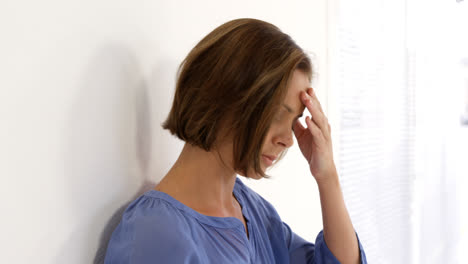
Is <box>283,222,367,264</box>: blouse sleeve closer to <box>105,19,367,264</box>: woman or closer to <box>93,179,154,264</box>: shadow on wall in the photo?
<box>105,19,367,264</box>: woman

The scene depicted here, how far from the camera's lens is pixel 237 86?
633mm

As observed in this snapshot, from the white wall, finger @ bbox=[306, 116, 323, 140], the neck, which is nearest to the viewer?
the white wall

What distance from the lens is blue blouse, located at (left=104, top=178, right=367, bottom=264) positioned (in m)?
0.57

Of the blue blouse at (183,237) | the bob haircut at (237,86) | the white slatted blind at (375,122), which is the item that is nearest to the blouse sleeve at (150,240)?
the blue blouse at (183,237)

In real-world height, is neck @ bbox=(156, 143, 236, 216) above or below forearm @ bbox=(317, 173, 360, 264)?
above

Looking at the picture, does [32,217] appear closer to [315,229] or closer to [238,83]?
[238,83]

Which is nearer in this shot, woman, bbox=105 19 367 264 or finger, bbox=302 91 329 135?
woman, bbox=105 19 367 264

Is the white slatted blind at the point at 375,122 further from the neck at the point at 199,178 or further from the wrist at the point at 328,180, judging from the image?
the neck at the point at 199,178

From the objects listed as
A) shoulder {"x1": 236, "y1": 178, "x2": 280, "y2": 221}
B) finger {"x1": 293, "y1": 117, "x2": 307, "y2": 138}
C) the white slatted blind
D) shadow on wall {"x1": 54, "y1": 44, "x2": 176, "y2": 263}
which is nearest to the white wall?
shadow on wall {"x1": 54, "y1": 44, "x2": 176, "y2": 263}

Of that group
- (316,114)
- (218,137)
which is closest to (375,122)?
(316,114)

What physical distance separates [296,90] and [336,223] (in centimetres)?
31

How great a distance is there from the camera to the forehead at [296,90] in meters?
0.68

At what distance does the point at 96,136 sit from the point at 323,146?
44 centimetres

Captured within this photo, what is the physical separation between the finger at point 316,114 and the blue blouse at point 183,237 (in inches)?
8.3
